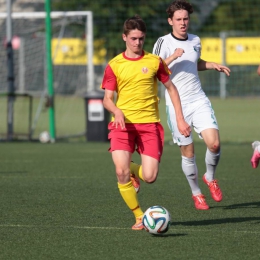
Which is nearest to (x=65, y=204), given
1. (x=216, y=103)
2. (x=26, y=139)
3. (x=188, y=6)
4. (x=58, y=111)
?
(x=188, y=6)

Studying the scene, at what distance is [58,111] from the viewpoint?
94.6 ft

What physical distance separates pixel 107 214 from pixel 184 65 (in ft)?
6.20

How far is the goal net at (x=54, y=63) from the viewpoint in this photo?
1858cm

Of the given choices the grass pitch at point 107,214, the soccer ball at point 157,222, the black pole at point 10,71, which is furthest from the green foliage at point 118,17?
the soccer ball at point 157,222

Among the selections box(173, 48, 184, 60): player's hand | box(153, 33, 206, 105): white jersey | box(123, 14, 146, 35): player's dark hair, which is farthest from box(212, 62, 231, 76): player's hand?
box(123, 14, 146, 35): player's dark hair

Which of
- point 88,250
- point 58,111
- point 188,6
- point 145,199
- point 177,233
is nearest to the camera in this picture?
point 88,250

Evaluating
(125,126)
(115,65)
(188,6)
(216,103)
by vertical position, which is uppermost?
(188,6)

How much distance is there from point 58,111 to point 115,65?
21.5m

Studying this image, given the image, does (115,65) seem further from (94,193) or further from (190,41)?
(94,193)

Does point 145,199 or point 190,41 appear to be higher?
point 190,41

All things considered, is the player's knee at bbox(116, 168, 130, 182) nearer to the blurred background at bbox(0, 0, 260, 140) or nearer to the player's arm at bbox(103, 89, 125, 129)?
the player's arm at bbox(103, 89, 125, 129)

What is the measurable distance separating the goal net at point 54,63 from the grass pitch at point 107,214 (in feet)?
16.4

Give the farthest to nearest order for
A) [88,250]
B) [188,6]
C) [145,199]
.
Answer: [145,199] < [188,6] < [88,250]

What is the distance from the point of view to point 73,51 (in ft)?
69.1
